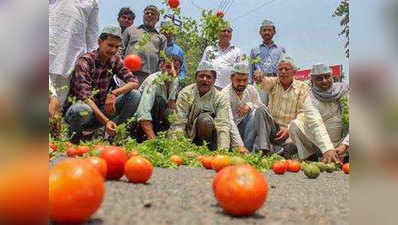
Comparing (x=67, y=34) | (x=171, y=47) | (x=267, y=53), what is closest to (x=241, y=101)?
(x=267, y=53)

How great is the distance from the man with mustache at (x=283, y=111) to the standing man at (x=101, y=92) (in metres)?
1.64

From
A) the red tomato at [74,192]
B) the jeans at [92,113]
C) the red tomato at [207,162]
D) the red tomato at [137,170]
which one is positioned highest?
→ the jeans at [92,113]

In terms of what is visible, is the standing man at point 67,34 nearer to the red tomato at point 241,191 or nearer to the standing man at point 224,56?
the standing man at point 224,56

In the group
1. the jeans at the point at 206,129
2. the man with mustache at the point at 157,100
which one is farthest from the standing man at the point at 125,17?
the jeans at the point at 206,129

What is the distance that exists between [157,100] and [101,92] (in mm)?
729

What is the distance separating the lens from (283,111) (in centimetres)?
621

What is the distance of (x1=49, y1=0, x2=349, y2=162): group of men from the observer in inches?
209

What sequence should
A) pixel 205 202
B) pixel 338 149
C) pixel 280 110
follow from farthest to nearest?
pixel 280 110, pixel 338 149, pixel 205 202

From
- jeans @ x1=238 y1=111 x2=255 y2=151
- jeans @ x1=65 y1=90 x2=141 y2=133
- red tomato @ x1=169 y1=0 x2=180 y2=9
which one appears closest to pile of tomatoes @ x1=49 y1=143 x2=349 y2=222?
jeans @ x1=65 y1=90 x2=141 y2=133

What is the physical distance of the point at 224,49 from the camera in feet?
22.4

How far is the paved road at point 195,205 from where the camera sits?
1.86 m
